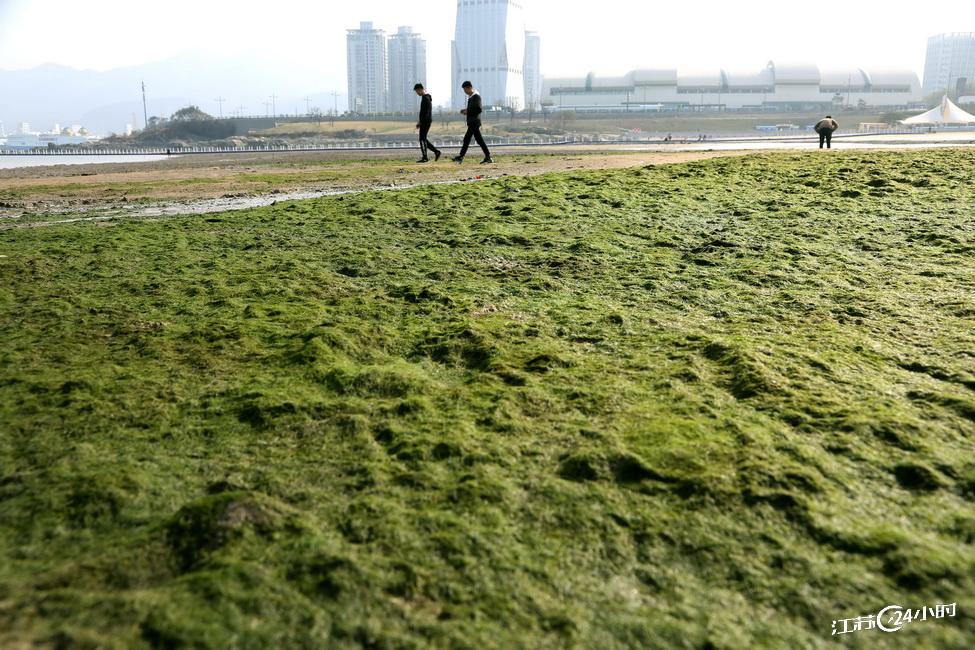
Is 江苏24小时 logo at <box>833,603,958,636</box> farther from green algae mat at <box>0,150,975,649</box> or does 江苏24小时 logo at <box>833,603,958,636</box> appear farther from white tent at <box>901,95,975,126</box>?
white tent at <box>901,95,975,126</box>

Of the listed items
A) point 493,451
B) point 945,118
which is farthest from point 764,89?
point 493,451

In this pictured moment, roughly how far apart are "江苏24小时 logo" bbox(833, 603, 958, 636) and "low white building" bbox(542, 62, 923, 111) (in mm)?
150462

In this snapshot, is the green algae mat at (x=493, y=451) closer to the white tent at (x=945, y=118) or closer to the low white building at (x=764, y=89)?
the white tent at (x=945, y=118)

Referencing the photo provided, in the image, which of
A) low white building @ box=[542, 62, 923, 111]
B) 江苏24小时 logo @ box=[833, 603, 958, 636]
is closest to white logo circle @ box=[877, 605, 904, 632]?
江苏24小时 logo @ box=[833, 603, 958, 636]

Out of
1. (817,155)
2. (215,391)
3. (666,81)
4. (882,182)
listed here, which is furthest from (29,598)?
(666,81)

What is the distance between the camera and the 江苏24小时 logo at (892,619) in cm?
194

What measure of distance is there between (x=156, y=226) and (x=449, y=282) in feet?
13.4

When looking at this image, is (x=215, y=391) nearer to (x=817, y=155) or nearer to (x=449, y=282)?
(x=449, y=282)

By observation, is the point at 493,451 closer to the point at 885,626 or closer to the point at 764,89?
the point at 885,626

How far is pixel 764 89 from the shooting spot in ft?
472

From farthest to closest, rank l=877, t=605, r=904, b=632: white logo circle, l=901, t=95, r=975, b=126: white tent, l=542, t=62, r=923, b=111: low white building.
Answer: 1. l=542, t=62, r=923, b=111: low white building
2. l=901, t=95, r=975, b=126: white tent
3. l=877, t=605, r=904, b=632: white logo circle

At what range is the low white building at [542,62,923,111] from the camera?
14212 centimetres

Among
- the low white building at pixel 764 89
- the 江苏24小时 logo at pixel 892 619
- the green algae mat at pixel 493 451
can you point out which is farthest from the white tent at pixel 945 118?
the 江苏24小时 logo at pixel 892 619

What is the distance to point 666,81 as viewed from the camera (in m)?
147
